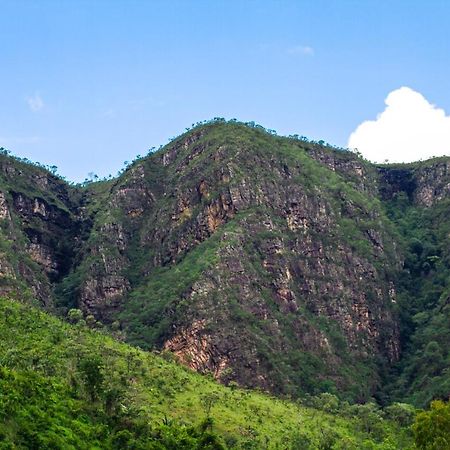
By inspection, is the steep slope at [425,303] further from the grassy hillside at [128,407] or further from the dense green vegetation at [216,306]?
the grassy hillside at [128,407]

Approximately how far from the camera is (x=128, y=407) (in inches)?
2813

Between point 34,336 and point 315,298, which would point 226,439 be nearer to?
point 34,336

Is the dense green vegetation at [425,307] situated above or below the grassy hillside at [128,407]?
above

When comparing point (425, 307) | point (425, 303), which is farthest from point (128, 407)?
point (425, 303)

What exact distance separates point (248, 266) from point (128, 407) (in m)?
77.8

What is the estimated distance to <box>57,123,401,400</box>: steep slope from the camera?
133875mm

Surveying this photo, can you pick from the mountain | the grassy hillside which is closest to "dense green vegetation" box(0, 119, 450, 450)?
the grassy hillside

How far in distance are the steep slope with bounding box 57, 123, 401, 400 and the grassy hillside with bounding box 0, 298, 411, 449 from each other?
17478 millimetres

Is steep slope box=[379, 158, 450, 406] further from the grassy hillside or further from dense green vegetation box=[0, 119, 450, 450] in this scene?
the grassy hillside

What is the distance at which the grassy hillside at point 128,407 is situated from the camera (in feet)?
189

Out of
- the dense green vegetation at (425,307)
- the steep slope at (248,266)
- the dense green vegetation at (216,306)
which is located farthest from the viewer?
the steep slope at (248,266)

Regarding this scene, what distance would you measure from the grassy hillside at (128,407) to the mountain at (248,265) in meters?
18.1

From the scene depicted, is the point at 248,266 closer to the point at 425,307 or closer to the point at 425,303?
the point at 425,307

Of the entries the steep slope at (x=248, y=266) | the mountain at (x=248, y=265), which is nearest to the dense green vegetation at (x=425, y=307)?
the mountain at (x=248, y=265)
